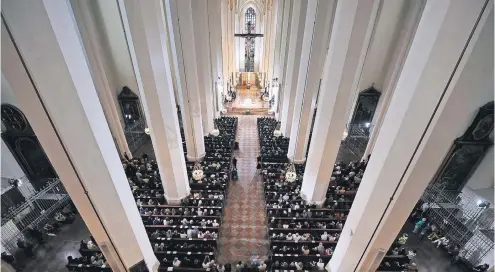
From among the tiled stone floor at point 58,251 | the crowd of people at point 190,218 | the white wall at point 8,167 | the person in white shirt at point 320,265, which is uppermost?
the white wall at point 8,167

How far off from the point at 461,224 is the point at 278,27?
1714 centimetres

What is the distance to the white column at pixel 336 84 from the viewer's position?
249 inches

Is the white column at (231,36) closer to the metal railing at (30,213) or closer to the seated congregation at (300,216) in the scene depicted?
the seated congregation at (300,216)

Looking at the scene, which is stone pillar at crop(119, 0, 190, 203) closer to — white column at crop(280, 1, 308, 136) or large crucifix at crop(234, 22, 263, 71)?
white column at crop(280, 1, 308, 136)

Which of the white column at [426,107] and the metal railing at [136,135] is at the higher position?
the white column at [426,107]

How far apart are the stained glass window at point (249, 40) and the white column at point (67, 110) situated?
27632 millimetres

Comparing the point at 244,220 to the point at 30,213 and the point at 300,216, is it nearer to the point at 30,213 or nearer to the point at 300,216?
the point at 300,216

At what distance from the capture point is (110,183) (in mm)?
5145

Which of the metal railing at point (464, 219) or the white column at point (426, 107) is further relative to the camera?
the metal railing at point (464, 219)

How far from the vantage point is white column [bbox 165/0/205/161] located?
973 centimetres

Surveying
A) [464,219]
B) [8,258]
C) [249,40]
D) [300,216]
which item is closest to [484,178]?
[464,219]

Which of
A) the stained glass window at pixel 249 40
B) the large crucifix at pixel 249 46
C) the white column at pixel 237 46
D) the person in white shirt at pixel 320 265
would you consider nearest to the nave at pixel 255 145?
the person in white shirt at pixel 320 265

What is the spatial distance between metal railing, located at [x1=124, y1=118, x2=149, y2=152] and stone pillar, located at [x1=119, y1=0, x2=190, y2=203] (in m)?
6.30

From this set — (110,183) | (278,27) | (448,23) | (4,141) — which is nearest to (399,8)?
(278,27)
